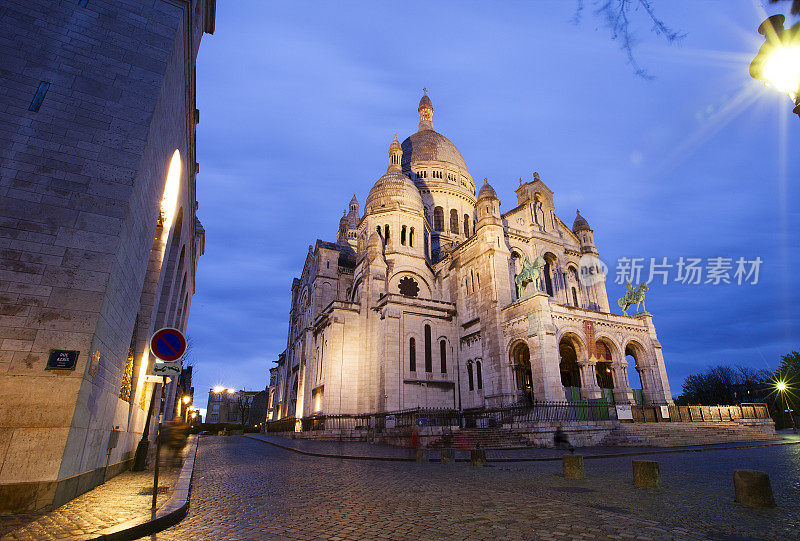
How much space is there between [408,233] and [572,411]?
21.7 m

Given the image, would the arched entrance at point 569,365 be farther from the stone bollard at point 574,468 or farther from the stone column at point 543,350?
the stone bollard at point 574,468

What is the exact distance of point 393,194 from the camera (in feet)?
127

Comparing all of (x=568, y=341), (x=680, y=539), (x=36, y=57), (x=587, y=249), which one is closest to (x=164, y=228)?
(x=36, y=57)

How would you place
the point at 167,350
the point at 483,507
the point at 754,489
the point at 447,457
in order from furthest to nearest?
the point at 447,457 < the point at 167,350 < the point at 483,507 < the point at 754,489

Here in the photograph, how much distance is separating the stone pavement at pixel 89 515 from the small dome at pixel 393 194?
106ft

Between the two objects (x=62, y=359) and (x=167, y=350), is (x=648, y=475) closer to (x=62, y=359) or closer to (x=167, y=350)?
(x=167, y=350)

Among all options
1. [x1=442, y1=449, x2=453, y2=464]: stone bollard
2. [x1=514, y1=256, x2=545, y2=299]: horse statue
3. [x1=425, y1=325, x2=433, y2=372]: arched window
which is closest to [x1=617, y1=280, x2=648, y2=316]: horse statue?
[x1=514, y1=256, x2=545, y2=299]: horse statue

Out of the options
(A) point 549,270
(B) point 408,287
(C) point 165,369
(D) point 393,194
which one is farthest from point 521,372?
(C) point 165,369

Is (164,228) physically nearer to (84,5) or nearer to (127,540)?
(84,5)

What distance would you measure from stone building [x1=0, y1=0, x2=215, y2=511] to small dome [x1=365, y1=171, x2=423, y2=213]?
2755 cm

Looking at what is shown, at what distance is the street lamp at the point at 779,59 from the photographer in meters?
4.40

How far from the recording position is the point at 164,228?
13.8 meters

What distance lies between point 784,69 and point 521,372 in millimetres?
24867

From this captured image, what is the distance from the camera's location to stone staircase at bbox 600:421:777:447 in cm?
1977
